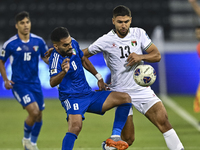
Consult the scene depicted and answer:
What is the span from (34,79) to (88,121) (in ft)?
10.5

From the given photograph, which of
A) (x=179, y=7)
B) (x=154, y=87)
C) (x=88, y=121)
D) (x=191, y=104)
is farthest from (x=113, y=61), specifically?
(x=179, y=7)

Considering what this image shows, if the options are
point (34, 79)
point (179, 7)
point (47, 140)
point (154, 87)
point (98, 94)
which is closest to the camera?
point (98, 94)

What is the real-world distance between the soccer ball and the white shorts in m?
0.35

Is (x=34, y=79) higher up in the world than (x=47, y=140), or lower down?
higher up

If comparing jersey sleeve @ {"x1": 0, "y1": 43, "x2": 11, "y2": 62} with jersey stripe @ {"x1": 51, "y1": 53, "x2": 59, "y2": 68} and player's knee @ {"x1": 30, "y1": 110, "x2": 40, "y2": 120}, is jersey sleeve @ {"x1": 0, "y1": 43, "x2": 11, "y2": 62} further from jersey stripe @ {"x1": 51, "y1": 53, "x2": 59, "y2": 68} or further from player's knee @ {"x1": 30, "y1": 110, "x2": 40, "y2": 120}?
jersey stripe @ {"x1": 51, "y1": 53, "x2": 59, "y2": 68}

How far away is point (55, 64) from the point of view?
17.1 ft

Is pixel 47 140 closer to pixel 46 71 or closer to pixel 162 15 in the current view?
pixel 46 71

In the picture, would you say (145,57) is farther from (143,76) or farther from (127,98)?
(127,98)

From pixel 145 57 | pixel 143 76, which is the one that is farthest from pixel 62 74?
pixel 145 57

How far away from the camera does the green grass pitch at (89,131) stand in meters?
7.36

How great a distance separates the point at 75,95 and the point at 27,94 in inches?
78.4

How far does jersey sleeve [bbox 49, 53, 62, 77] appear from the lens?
17.0 feet

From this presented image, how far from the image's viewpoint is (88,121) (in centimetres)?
1033

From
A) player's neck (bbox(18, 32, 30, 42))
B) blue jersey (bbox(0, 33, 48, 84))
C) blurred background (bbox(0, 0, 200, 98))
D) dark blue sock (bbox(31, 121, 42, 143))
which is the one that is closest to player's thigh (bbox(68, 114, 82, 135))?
dark blue sock (bbox(31, 121, 42, 143))
